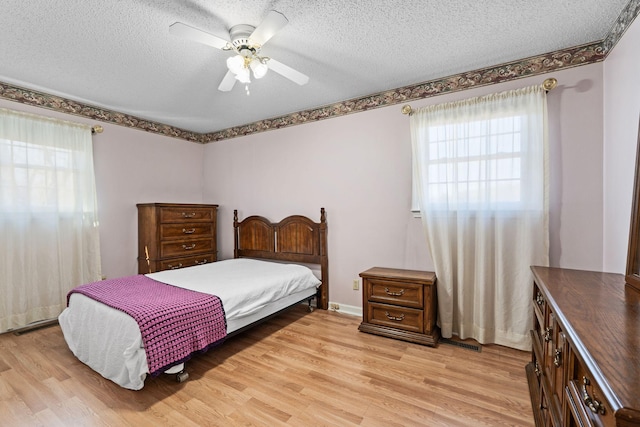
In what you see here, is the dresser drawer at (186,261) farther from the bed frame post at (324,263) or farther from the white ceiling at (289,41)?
the white ceiling at (289,41)

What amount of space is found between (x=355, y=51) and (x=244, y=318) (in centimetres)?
242

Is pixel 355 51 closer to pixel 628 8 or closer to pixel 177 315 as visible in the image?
pixel 628 8

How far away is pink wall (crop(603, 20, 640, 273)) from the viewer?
1822 mm

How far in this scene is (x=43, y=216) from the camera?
3.10 meters

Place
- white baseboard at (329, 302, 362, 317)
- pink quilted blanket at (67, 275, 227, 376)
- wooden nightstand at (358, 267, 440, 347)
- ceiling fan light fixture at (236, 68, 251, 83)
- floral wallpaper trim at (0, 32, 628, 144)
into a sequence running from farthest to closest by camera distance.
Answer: white baseboard at (329, 302, 362, 317) < wooden nightstand at (358, 267, 440, 347) < floral wallpaper trim at (0, 32, 628, 144) < ceiling fan light fixture at (236, 68, 251, 83) < pink quilted blanket at (67, 275, 227, 376)

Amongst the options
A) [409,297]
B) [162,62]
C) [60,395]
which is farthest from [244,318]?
[162,62]

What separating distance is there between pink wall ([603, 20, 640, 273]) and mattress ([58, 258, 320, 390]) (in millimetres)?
2651

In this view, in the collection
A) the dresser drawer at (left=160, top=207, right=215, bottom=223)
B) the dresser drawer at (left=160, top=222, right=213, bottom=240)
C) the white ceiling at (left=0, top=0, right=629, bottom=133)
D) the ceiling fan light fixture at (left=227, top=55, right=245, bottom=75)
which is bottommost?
the dresser drawer at (left=160, top=222, right=213, bottom=240)

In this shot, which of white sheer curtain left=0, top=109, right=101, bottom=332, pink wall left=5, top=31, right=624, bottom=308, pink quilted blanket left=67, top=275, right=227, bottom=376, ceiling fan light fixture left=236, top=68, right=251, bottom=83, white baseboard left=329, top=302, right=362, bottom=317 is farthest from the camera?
white baseboard left=329, top=302, right=362, bottom=317

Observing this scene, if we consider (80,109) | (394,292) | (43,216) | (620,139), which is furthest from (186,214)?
(620,139)

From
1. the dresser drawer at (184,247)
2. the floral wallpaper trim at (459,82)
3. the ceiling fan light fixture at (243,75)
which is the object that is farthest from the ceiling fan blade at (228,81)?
the dresser drawer at (184,247)

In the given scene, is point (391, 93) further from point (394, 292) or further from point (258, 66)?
point (394, 292)

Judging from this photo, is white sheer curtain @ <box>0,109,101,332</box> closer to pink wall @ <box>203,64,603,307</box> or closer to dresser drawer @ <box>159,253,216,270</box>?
dresser drawer @ <box>159,253,216,270</box>

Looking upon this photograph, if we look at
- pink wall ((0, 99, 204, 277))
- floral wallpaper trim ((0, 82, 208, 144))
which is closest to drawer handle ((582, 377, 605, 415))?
pink wall ((0, 99, 204, 277))
